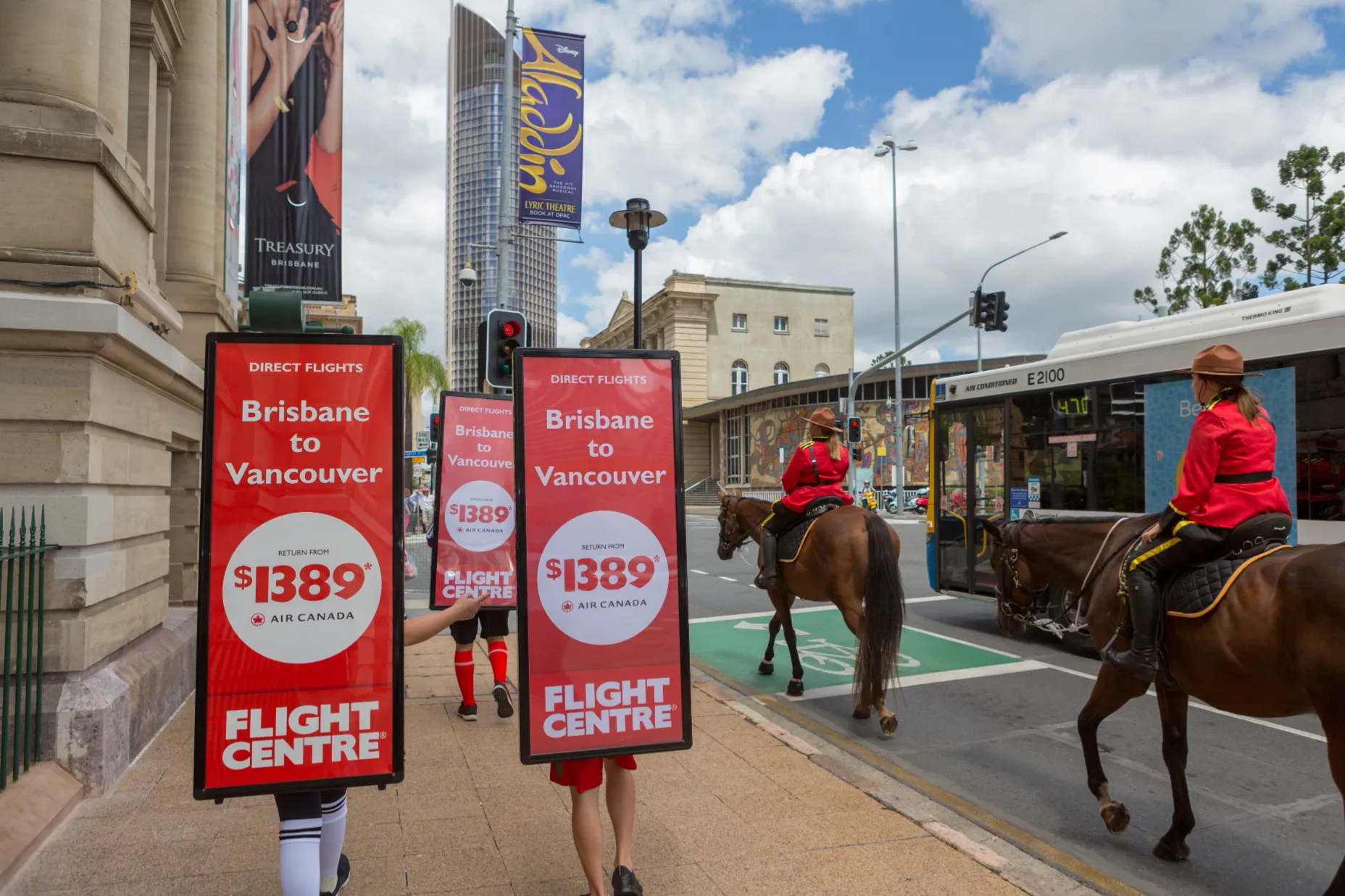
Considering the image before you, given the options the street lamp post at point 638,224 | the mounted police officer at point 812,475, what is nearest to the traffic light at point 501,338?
the street lamp post at point 638,224

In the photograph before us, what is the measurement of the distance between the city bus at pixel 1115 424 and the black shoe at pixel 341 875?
210 inches

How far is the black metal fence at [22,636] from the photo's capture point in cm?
439

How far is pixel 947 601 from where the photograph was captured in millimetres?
13844

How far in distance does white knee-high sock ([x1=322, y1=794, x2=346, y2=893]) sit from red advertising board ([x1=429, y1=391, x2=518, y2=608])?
3543mm

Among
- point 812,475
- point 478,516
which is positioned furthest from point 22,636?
point 812,475

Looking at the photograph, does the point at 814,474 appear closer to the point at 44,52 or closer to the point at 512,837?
the point at 512,837

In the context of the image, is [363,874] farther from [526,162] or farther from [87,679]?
[526,162]

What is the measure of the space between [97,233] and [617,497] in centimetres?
406

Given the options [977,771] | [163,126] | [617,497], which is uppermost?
[163,126]

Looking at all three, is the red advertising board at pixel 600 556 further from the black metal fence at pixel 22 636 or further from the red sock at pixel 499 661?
the red sock at pixel 499 661

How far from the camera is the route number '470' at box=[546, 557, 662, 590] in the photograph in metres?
3.61

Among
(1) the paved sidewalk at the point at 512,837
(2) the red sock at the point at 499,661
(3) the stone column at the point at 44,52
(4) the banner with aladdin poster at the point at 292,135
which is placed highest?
(4) the banner with aladdin poster at the point at 292,135

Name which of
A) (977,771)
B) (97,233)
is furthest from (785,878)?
(97,233)

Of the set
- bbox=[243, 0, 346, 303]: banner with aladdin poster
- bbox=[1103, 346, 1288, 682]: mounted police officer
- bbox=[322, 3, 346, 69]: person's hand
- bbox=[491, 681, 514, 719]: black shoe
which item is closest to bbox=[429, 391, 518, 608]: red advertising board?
bbox=[491, 681, 514, 719]: black shoe
